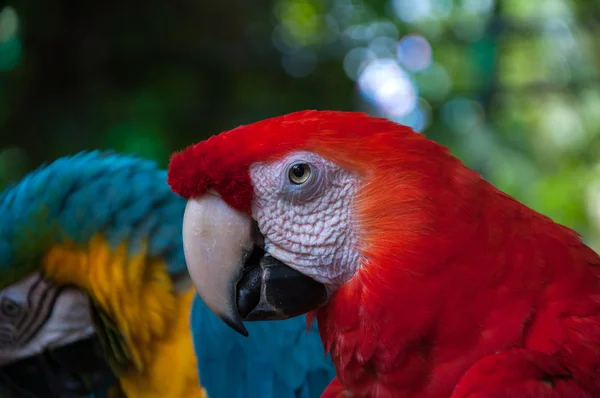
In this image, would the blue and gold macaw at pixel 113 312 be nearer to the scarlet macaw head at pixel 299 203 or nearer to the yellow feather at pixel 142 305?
the yellow feather at pixel 142 305

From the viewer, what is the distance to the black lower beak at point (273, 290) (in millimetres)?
759

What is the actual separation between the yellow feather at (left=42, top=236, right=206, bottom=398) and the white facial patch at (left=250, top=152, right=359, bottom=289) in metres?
0.39

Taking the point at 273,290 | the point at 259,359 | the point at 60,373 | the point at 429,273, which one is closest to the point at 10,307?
the point at 60,373

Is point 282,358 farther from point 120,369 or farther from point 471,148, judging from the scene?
point 471,148

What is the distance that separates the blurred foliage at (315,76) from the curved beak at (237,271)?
115cm

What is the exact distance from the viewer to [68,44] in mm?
2082

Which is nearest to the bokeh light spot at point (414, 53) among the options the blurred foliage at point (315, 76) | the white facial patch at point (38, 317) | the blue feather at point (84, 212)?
the blurred foliage at point (315, 76)

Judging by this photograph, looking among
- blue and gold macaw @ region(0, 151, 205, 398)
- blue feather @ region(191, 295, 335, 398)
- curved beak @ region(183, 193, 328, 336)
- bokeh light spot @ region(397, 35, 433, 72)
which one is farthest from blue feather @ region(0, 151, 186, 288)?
bokeh light spot @ region(397, 35, 433, 72)

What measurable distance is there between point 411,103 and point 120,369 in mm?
1896

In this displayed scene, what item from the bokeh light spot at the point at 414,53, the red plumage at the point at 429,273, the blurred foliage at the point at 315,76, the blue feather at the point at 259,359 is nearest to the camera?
the red plumage at the point at 429,273

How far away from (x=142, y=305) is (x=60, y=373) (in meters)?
0.22

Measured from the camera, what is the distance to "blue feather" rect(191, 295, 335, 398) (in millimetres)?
1021

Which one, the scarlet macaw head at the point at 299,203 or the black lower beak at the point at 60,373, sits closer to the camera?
the scarlet macaw head at the point at 299,203

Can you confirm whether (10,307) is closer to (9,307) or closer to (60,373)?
(9,307)
